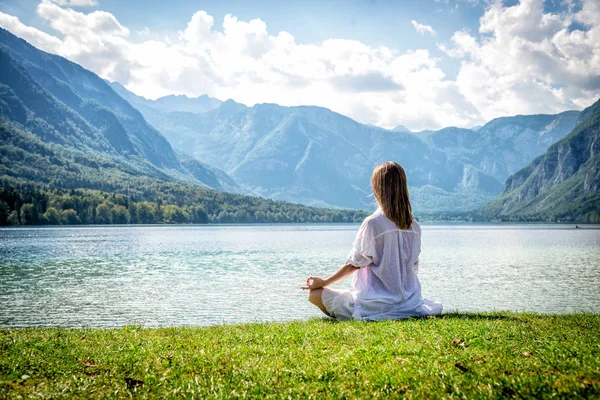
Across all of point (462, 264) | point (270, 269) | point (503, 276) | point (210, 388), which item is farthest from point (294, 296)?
point (462, 264)

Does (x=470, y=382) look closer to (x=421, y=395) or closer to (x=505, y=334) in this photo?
(x=421, y=395)

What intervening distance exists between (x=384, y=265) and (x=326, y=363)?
457 cm

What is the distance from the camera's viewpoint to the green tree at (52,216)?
18600cm

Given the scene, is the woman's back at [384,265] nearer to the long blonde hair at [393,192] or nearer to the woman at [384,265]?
the woman at [384,265]

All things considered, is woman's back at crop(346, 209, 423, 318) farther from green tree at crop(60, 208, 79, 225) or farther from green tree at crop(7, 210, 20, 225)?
green tree at crop(60, 208, 79, 225)

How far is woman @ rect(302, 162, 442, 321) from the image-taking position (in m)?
12.6

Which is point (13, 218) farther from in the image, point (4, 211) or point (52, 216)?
point (52, 216)

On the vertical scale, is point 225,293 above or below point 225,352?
below

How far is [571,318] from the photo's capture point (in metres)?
15.3

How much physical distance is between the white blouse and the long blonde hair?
0.70 feet

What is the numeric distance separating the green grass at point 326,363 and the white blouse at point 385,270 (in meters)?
0.88

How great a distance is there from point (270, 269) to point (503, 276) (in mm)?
24362

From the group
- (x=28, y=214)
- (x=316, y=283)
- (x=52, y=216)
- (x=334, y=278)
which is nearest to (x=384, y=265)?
(x=334, y=278)

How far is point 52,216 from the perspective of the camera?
18925 cm
